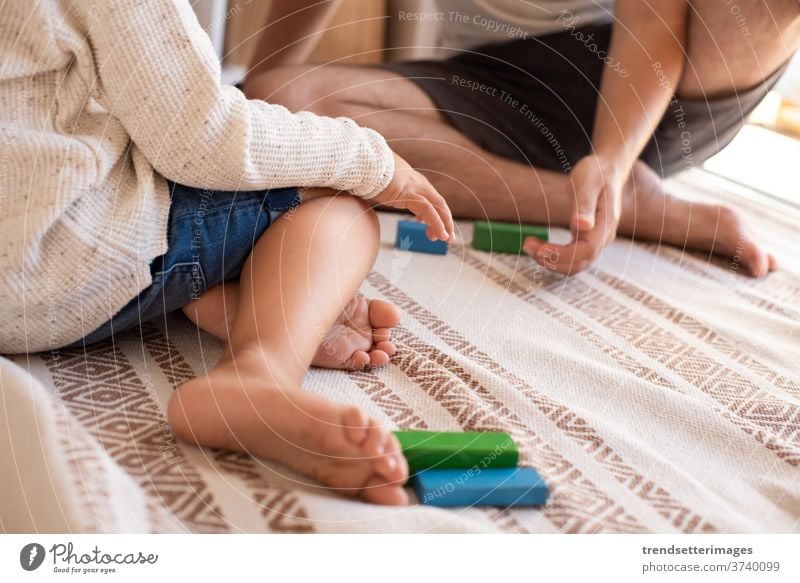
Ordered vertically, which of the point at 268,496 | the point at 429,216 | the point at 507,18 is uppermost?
the point at 507,18

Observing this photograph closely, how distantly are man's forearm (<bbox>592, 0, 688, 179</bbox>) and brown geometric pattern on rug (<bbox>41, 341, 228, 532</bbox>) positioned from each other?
0.44 m

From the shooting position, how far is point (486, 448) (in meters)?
0.38

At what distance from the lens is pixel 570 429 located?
0.43m

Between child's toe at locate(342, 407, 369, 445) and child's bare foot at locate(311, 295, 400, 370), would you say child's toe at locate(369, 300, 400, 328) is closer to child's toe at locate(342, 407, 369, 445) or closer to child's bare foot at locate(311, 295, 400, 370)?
child's bare foot at locate(311, 295, 400, 370)

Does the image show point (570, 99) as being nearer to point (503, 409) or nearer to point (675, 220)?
point (675, 220)

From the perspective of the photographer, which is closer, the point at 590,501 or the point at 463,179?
the point at 590,501

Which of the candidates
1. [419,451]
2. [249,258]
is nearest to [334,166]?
[249,258]

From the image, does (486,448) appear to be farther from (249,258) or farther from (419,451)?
(249,258)

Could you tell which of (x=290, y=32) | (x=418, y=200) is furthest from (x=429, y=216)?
(x=290, y=32)

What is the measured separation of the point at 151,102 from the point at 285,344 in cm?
14

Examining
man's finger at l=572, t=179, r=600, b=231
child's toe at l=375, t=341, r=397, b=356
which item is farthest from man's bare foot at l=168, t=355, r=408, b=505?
man's finger at l=572, t=179, r=600, b=231

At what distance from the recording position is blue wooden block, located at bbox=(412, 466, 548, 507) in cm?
36

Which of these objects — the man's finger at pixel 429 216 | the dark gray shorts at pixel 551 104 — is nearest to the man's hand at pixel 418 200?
the man's finger at pixel 429 216

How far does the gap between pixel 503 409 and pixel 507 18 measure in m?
0.34
